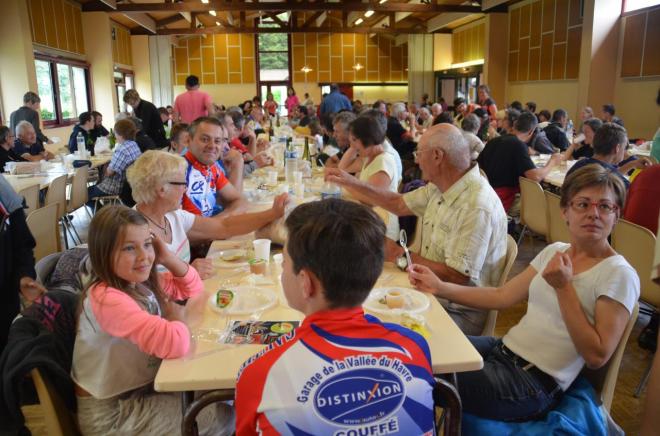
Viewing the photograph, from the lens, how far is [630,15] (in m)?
9.17

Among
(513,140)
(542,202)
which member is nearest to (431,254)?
(542,202)

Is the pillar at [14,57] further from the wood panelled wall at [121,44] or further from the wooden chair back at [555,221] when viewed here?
the wooden chair back at [555,221]

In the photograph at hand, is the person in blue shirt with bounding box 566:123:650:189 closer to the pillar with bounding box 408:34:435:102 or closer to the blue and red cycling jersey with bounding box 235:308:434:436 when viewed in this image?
the blue and red cycling jersey with bounding box 235:308:434:436

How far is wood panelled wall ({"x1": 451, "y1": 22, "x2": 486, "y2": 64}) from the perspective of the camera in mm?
14867

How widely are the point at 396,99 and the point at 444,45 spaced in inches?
138

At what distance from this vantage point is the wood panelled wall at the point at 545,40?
10.7 meters

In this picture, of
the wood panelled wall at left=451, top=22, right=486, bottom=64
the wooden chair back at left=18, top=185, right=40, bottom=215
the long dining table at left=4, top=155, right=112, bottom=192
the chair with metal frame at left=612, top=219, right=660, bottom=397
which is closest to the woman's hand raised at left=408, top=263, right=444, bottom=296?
the chair with metal frame at left=612, top=219, right=660, bottom=397

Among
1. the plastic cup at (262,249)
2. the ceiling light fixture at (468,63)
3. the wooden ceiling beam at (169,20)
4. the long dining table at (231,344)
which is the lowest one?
the long dining table at (231,344)

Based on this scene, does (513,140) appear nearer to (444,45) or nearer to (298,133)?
(298,133)

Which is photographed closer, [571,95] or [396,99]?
[571,95]

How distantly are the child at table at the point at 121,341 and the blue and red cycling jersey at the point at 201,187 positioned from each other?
157 cm

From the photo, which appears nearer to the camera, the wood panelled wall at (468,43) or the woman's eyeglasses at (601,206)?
the woman's eyeglasses at (601,206)

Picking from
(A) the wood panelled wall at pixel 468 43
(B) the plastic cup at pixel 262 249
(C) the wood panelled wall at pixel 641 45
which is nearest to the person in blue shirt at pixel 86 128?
(B) the plastic cup at pixel 262 249

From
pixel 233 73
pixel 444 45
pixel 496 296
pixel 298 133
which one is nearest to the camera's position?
pixel 496 296
